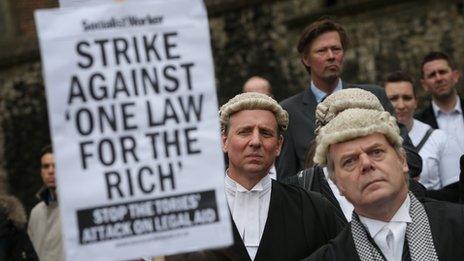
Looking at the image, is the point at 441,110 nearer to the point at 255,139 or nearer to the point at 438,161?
the point at 438,161

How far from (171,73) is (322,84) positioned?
303 centimetres

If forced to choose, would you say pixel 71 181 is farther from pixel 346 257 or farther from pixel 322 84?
pixel 322 84

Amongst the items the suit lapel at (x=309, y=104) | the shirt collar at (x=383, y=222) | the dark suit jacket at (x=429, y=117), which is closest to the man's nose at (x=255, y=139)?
the shirt collar at (x=383, y=222)

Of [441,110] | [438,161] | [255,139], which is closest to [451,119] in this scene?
[441,110]

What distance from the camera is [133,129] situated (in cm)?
393

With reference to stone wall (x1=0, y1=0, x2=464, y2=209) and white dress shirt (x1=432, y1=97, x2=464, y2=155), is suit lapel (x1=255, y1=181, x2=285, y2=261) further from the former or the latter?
stone wall (x1=0, y1=0, x2=464, y2=209)

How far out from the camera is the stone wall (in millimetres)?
14688

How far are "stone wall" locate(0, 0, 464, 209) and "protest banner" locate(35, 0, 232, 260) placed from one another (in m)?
10.5

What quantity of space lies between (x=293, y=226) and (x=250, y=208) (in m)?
0.23

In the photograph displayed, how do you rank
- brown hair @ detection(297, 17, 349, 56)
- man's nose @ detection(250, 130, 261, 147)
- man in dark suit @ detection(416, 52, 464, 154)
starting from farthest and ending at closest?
man in dark suit @ detection(416, 52, 464, 154), brown hair @ detection(297, 17, 349, 56), man's nose @ detection(250, 130, 261, 147)

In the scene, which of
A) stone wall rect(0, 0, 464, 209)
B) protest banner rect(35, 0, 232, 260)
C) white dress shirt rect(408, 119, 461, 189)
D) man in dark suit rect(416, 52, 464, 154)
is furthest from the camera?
stone wall rect(0, 0, 464, 209)

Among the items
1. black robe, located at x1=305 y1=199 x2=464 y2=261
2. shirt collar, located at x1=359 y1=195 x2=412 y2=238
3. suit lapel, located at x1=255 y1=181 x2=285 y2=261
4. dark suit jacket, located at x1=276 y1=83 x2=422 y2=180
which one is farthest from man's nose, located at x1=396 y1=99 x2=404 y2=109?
shirt collar, located at x1=359 y1=195 x2=412 y2=238

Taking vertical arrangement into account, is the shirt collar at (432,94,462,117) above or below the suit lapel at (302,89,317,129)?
below

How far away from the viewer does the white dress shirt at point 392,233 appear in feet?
14.1
